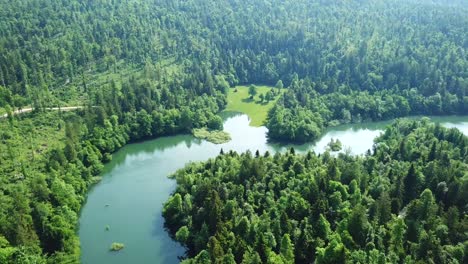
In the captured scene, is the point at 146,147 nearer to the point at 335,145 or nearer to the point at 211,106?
the point at 211,106

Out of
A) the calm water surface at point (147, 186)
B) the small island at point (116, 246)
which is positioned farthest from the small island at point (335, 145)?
the small island at point (116, 246)

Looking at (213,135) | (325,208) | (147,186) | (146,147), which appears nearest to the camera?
(325,208)

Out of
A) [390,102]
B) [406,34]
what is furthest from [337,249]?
[406,34]

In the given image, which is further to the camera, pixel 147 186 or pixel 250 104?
pixel 250 104

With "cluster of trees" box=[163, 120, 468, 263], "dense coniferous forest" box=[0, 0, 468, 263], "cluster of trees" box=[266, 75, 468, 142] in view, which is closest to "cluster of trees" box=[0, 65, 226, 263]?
"dense coniferous forest" box=[0, 0, 468, 263]

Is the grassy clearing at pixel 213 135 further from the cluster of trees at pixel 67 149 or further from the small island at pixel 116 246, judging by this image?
the small island at pixel 116 246

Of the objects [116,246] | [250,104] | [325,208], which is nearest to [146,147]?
[250,104]

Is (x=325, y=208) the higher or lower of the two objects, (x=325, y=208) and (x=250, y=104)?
the higher

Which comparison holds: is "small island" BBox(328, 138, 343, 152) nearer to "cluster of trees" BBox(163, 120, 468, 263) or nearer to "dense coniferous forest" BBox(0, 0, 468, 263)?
"dense coniferous forest" BBox(0, 0, 468, 263)

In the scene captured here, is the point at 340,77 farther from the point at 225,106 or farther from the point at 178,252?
the point at 178,252
